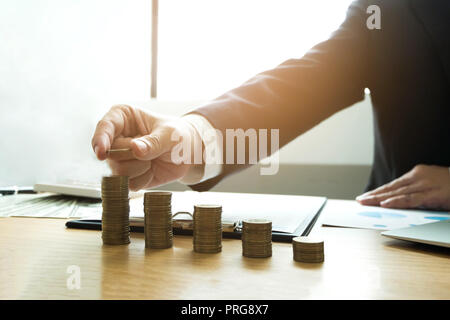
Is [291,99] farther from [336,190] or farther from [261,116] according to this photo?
[336,190]

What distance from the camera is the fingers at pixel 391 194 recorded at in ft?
3.20

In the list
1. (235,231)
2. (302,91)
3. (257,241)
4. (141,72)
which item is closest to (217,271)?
(257,241)

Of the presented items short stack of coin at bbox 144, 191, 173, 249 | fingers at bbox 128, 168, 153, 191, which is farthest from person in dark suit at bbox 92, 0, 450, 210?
short stack of coin at bbox 144, 191, 173, 249

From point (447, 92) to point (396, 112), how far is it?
164 mm

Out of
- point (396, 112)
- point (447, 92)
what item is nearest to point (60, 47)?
point (396, 112)

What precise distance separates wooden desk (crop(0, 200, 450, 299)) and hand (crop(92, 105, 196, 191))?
0.59 feet

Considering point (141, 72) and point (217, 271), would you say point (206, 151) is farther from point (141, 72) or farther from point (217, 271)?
point (141, 72)

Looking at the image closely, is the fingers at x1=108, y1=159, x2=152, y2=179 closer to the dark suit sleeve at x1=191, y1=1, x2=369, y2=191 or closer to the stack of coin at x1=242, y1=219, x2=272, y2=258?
the dark suit sleeve at x1=191, y1=1, x2=369, y2=191

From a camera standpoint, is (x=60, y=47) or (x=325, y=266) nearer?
(x=325, y=266)

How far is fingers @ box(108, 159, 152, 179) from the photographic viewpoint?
30.0 inches

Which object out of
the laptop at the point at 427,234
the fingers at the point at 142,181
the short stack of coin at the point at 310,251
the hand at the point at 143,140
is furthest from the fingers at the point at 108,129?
the laptop at the point at 427,234

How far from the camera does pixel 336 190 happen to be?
6.07 feet

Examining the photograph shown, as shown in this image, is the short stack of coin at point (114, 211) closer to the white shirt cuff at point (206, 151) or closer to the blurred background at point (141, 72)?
the white shirt cuff at point (206, 151)

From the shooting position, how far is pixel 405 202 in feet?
3.11
